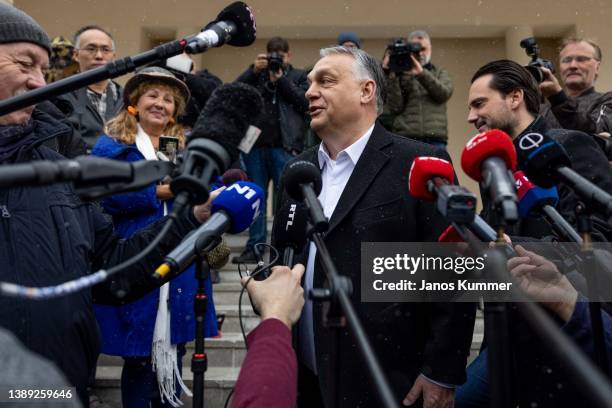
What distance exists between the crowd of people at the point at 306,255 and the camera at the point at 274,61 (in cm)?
197

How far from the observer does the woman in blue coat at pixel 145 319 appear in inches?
126

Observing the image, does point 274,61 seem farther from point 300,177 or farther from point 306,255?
point 300,177

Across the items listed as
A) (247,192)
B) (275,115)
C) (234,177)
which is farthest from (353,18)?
(247,192)

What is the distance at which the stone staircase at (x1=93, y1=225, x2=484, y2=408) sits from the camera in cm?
412

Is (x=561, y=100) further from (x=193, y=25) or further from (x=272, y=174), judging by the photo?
(x=193, y=25)

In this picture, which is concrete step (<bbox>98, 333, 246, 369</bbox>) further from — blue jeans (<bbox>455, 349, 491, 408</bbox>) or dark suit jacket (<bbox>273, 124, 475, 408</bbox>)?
dark suit jacket (<bbox>273, 124, 475, 408</bbox>)

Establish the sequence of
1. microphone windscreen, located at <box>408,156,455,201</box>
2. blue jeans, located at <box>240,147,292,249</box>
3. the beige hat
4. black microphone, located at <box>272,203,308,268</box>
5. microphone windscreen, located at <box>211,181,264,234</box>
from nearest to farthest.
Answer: microphone windscreen, located at <box>408,156,455,201</box> < microphone windscreen, located at <box>211,181,264,234</box> < black microphone, located at <box>272,203,308,268</box> < the beige hat < blue jeans, located at <box>240,147,292,249</box>

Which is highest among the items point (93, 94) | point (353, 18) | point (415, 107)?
point (353, 18)

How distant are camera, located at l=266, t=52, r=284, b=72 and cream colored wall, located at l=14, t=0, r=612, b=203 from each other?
12.0ft

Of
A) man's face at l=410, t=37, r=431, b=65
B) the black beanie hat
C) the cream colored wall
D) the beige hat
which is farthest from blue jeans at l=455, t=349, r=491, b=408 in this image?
the cream colored wall

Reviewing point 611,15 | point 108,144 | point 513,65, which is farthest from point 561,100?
point 611,15

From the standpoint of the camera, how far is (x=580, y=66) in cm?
438

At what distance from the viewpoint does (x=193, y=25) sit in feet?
29.8

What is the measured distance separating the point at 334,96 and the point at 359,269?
74cm
